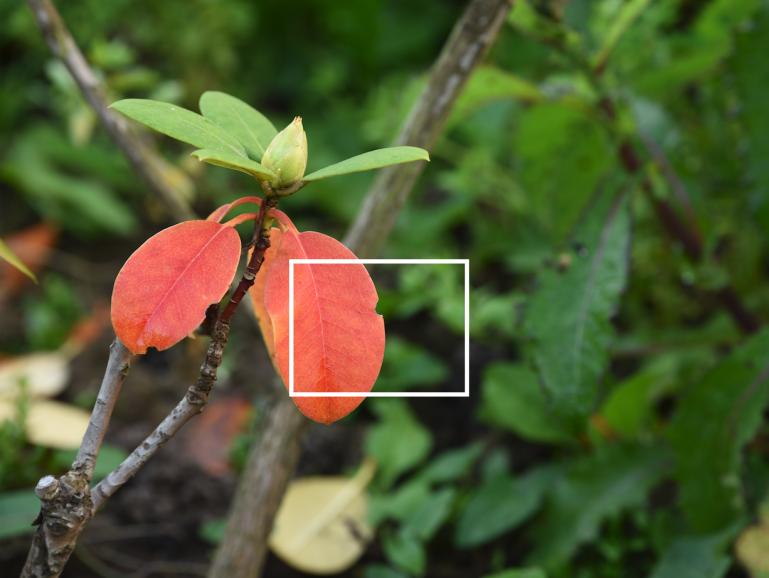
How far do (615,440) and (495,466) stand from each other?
234 mm

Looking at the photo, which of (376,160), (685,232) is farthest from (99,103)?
(685,232)

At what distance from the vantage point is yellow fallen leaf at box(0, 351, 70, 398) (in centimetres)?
168

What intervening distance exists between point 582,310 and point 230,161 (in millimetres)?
806

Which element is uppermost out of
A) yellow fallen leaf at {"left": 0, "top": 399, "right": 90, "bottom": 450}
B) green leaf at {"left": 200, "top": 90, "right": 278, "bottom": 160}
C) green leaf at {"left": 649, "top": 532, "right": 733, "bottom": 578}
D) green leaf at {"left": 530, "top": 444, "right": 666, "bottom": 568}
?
green leaf at {"left": 200, "top": 90, "right": 278, "bottom": 160}

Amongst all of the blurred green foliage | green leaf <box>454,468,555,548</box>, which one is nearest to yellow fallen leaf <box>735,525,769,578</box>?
the blurred green foliage

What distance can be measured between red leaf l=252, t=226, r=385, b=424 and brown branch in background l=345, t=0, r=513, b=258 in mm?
448

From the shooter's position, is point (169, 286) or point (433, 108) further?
point (433, 108)

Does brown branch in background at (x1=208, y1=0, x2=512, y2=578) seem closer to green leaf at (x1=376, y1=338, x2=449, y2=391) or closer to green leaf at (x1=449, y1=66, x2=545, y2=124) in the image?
green leaf at (x1=449, y1=66, x2=545, y2=124)

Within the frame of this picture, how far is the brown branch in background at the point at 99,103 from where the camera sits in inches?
47.3

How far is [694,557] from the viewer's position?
50.7 inches

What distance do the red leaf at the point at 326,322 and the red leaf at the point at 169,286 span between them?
45mm

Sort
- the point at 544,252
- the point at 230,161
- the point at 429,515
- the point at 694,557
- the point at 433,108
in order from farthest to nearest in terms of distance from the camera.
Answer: the point at 544,252, the point at 429,515, the point at 694,557, the point at 433,108, the point at 230,161

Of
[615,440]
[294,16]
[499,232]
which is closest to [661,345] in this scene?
[615,440]

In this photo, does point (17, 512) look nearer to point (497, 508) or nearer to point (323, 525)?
point (323, 525)
